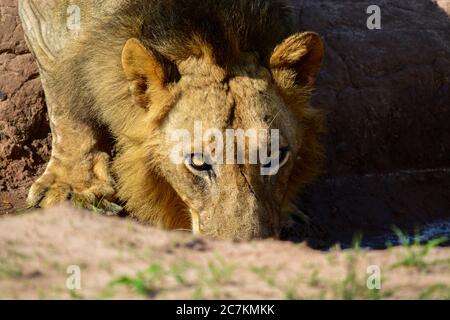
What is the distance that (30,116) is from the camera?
7414mm

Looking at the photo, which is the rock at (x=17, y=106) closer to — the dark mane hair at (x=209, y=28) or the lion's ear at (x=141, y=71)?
the dark mane hair at (x=209, y=28)

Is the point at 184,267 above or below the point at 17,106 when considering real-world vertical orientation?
below

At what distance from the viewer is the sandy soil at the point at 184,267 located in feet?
12.0

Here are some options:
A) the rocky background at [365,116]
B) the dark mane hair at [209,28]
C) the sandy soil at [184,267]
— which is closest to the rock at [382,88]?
the rocky background at [365,116]

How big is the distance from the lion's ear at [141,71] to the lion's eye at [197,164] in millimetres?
453

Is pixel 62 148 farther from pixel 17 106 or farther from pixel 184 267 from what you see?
pixel 184 267

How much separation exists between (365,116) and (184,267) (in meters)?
3.93

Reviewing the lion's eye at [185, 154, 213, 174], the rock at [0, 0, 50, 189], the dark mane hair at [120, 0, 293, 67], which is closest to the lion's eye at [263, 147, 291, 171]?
the lion's eye at [185, 154, 213, 174]

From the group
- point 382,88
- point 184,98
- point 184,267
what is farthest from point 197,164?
point 382,88

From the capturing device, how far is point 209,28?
5.12m

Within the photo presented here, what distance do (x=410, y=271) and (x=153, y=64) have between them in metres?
1.85
